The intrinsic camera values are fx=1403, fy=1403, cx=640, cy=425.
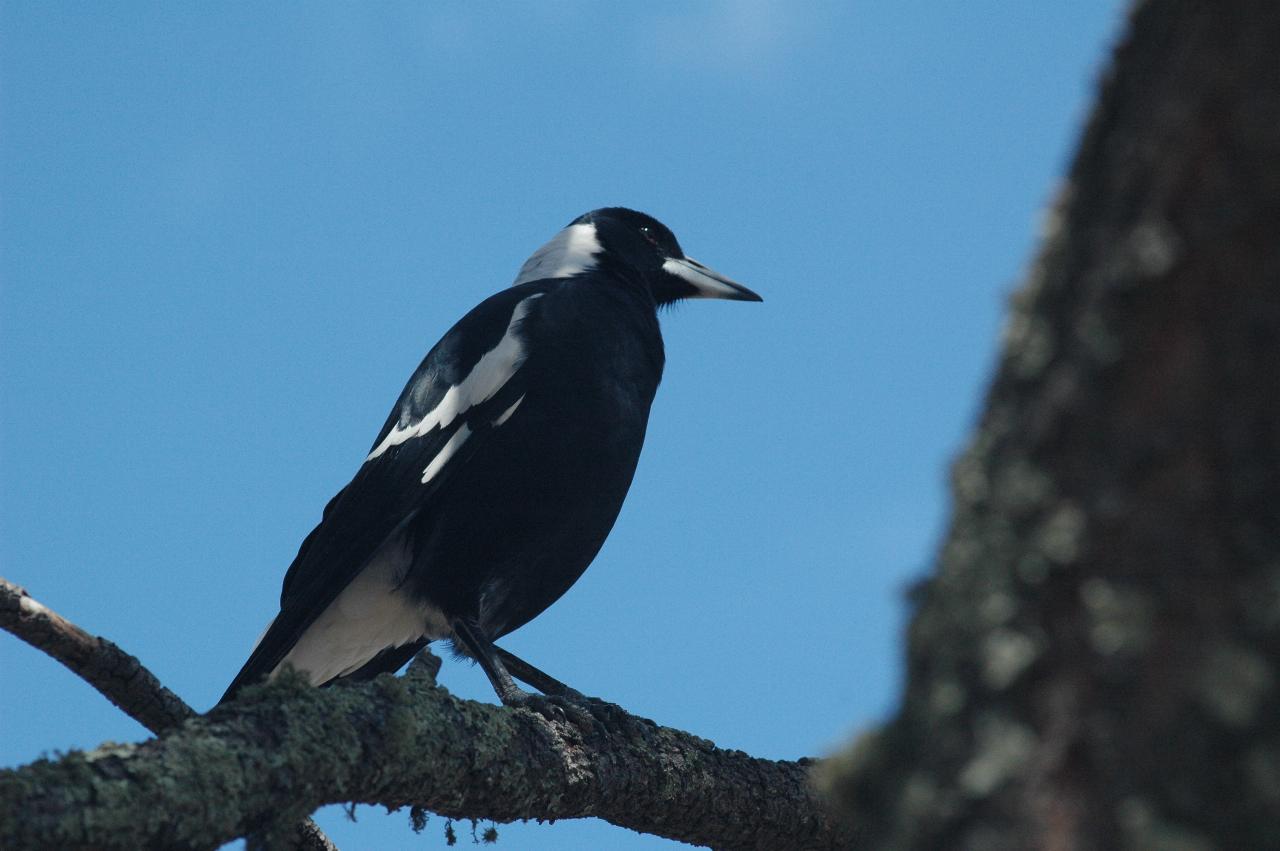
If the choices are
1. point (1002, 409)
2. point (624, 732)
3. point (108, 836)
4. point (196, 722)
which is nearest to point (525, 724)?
point (624, 732)

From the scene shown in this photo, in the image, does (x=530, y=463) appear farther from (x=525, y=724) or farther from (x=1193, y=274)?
(x=1193, y=274)

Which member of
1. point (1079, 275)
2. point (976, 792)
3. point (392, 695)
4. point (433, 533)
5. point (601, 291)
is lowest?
point (976, 792)

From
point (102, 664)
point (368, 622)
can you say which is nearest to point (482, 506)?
point (368, 622)

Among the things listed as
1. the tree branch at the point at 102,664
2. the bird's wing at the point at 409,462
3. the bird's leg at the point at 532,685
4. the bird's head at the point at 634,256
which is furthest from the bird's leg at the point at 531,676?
the bird's head at the point at 634,256

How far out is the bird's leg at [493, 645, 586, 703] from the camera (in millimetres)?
3330

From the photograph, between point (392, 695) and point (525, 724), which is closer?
point (392, 695)

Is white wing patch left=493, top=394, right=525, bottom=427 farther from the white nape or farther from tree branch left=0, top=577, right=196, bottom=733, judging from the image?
tree branch left=0, top=577, right=196, bottom=733

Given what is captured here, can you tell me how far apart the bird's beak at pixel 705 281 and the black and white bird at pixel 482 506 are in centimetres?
87

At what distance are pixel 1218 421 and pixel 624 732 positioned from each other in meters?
2.02

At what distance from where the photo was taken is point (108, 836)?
154 centimetres

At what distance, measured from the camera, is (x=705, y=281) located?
4.75 meters

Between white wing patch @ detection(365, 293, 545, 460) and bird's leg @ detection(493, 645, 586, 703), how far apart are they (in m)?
0.55

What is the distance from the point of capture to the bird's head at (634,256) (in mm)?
4535

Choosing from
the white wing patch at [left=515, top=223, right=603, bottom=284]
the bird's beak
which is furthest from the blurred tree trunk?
the bird's beak
